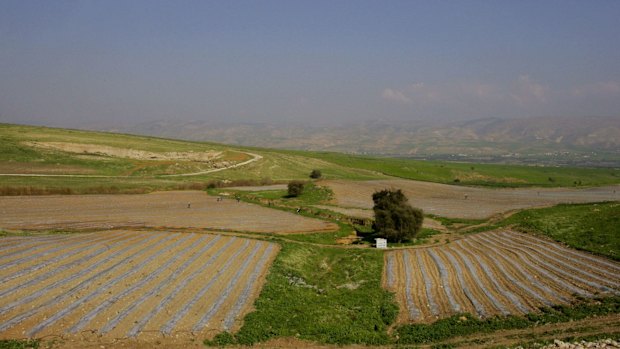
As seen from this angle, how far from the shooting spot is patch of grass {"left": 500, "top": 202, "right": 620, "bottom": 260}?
28.8 m

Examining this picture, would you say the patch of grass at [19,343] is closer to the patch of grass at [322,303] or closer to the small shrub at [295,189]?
the patch of grass at [322,303]

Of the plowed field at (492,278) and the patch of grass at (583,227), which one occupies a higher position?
the patch of grass at (583,227)

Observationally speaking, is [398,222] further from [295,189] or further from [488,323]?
[295,189]

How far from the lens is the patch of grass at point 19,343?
Result: 14.5m

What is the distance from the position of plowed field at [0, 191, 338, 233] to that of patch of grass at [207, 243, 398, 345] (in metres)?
11.0

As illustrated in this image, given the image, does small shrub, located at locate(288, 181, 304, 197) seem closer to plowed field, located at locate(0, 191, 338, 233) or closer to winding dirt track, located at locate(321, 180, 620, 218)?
winding dirt track, located at locate(321, 180, 620, 218)

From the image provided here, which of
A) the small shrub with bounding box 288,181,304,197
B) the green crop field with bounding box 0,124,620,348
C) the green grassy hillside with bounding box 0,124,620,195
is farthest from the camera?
the small shrub with bounding box 288,181,304,197

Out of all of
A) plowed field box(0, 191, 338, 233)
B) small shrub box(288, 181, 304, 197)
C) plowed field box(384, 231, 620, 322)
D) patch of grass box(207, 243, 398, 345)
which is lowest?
patch of grass box(207, 243, 398, 345)

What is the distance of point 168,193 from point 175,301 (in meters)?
40.9

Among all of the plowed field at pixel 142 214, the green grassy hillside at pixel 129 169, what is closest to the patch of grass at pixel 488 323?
the plowed field at pixel 142 214

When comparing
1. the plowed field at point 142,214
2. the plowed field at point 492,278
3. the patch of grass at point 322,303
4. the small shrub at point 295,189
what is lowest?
the patch of grass at point 322,303

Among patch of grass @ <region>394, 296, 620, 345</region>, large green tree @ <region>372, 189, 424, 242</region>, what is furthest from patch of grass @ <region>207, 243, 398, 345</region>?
large green tree @ <region>372, 189, 424, 242</region>

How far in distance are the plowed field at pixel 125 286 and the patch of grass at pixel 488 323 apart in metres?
7.70

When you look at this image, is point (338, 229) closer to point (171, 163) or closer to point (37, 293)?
point (37, 293)
